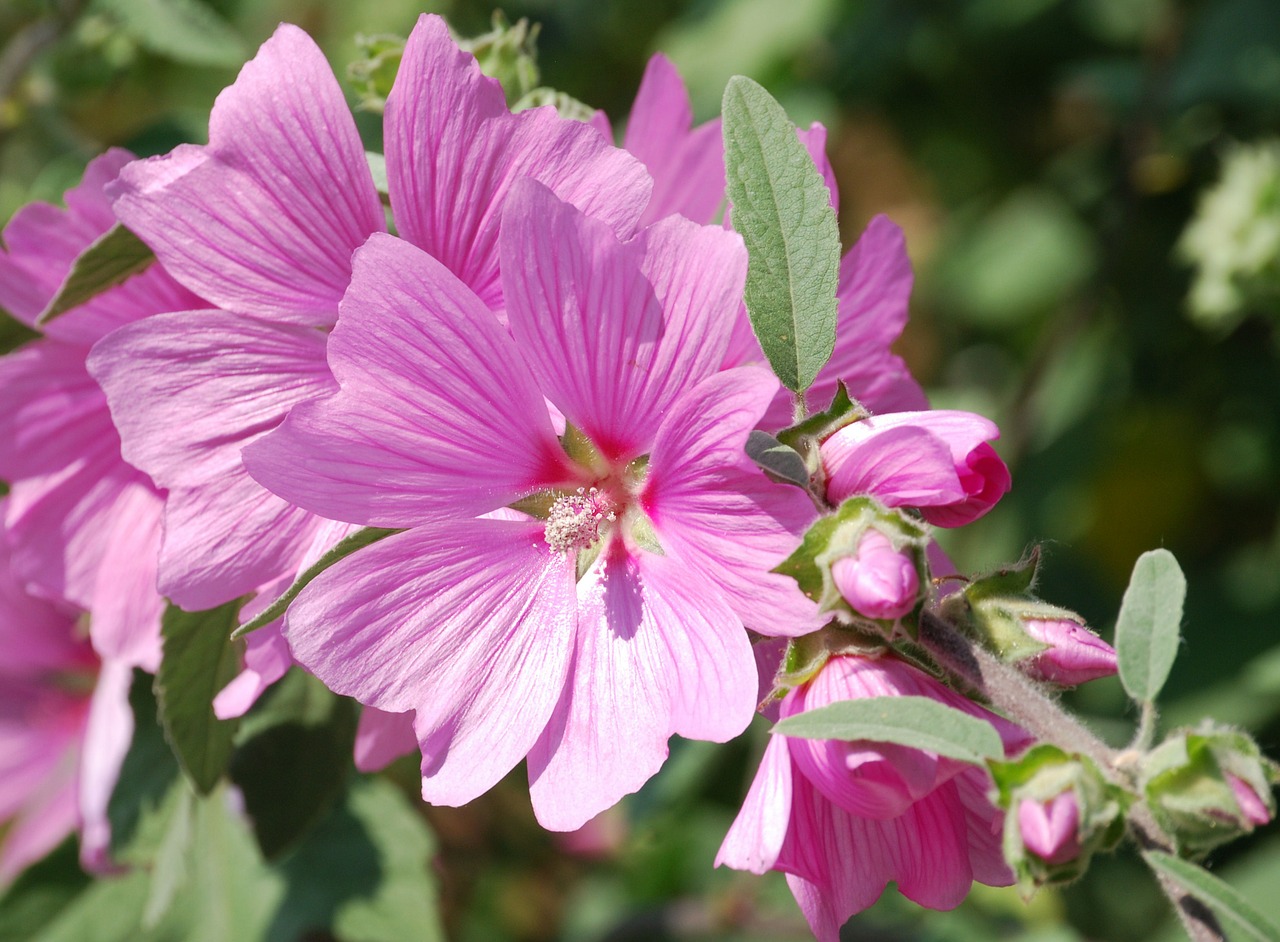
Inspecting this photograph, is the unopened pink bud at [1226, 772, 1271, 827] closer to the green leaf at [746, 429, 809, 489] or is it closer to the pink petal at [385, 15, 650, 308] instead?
the green leaf at [746, 429, 809, 489]

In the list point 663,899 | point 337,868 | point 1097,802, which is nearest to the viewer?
point 1097,802

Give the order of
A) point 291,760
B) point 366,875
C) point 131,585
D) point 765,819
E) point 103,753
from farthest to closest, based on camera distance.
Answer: point 366,875 < point 103,753 < point 291,760 < point 131,585 < point 765,819

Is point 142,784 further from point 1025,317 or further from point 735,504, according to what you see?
point 1025,317

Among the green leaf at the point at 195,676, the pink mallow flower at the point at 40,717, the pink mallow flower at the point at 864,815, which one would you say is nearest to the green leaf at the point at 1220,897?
the pink mallow flower at the point at 864,815

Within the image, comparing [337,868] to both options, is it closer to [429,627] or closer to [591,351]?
[429,627]

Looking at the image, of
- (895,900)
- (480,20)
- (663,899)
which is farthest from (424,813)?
(480,20)

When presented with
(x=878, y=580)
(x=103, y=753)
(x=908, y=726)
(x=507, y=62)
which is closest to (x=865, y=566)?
(x=878, y=580)
